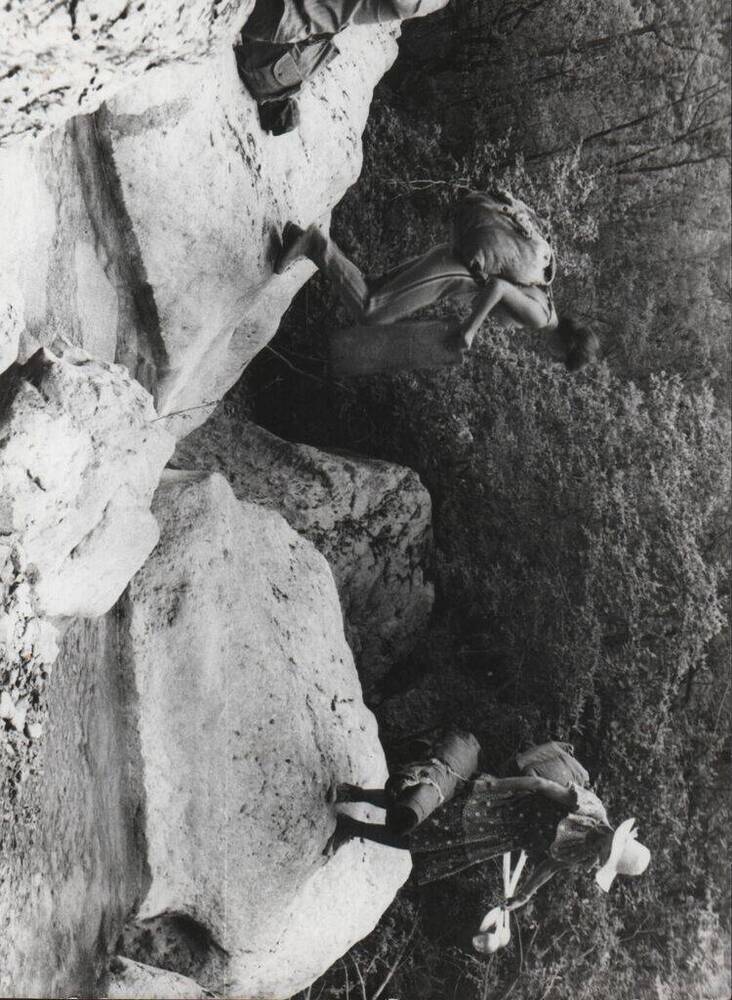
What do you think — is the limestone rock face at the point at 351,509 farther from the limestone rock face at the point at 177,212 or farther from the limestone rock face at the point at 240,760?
the limestone rock face at the point at 240,760

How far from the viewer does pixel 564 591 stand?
118 inches

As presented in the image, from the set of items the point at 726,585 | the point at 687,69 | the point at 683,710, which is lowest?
the point at 683,710

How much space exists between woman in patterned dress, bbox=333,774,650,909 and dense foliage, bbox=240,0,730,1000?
0.10m

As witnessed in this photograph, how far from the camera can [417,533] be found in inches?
132

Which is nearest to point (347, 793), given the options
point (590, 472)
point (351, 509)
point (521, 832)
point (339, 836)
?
point (339, 836)

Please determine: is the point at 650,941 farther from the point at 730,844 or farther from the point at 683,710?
the point at 683,710

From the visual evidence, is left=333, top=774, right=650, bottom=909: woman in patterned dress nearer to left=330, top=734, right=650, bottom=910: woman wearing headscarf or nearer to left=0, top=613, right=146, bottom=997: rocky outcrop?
left=330, top=734, right=650, bottom=910: woman wearing headscarf

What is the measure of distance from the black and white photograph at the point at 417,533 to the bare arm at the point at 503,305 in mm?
21

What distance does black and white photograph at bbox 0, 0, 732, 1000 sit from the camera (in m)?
2.60

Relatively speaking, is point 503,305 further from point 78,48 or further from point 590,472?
point 78,48

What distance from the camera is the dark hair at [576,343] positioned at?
2922 mm

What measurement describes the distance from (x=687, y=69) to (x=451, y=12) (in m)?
0.71

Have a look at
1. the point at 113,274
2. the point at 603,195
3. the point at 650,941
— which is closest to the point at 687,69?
the point at 603,195

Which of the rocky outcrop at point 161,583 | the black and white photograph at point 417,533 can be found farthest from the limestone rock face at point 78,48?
the black and white photograph at point 417,533
